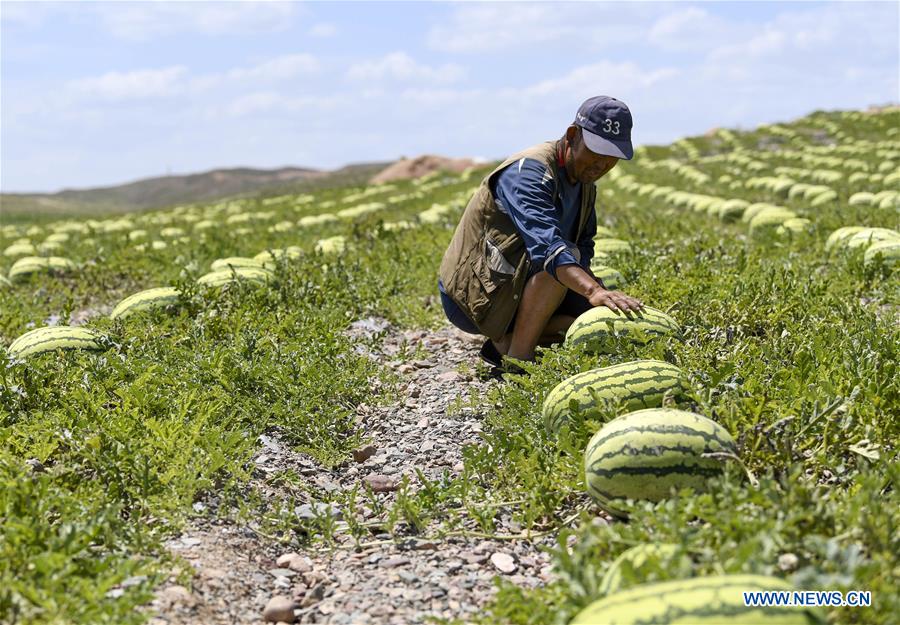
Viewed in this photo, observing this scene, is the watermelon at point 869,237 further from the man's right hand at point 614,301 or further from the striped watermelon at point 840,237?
the man's right hand at point 614,301

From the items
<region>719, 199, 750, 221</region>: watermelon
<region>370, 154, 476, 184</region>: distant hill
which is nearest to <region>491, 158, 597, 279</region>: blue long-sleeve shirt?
<region>719, 199, 750, 221</region>: watermelon

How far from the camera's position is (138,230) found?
15562 millimetres

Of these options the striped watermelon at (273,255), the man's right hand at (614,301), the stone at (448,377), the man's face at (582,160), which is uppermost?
the man's face at (582,160)

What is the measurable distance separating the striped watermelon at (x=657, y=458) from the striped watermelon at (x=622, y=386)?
1.40 ft

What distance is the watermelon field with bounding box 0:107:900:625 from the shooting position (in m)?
2.35

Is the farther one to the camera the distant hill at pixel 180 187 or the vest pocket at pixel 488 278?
the distant hill at pixel 180 187

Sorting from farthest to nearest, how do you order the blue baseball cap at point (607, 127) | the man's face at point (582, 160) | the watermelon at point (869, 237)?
the watermelon at point (869, 237), the man's face at point (582, 160), the blue baseball cap at point (607, 127)

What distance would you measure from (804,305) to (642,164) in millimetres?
21794

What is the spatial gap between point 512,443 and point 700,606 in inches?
66.8

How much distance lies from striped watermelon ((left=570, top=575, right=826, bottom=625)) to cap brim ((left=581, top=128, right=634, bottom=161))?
8.91ft

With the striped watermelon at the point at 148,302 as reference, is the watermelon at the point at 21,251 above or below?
above

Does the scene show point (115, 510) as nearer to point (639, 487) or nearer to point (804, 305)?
point (639, 487)

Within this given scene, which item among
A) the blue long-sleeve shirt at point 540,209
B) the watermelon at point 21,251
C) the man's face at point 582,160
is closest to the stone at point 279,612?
the blue long-sleeve shirt at point 540,209

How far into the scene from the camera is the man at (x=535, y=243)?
14.2ft
